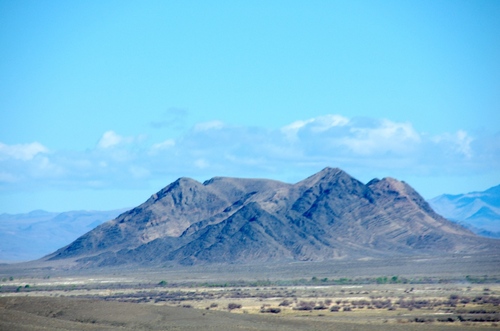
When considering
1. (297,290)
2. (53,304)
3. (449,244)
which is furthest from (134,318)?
(449,244)

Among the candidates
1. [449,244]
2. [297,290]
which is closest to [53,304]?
[297,290]

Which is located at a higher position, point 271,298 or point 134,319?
point 271,298

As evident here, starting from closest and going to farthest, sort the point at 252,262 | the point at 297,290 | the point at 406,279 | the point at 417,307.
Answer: the point at 417,307
the point at 297,290
the point at 406,279
the point at 252,262

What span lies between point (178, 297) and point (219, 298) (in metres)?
5.90

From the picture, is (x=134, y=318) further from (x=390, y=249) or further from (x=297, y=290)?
(x=390, y=249)

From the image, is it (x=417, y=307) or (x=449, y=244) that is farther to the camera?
(x=449, y=244)

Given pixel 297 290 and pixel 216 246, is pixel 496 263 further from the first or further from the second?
pixel 216 246

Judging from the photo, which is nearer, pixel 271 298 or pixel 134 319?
pixel 134 319

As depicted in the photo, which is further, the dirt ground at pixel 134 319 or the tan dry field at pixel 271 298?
the tan dry field at pixel 271 298

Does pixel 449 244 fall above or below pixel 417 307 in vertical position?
above

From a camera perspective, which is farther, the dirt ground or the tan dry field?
the tan dry field

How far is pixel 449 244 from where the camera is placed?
195125 mm

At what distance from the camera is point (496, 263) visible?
506 feet

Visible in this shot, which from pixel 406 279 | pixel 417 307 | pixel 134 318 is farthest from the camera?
pixel 406 279
